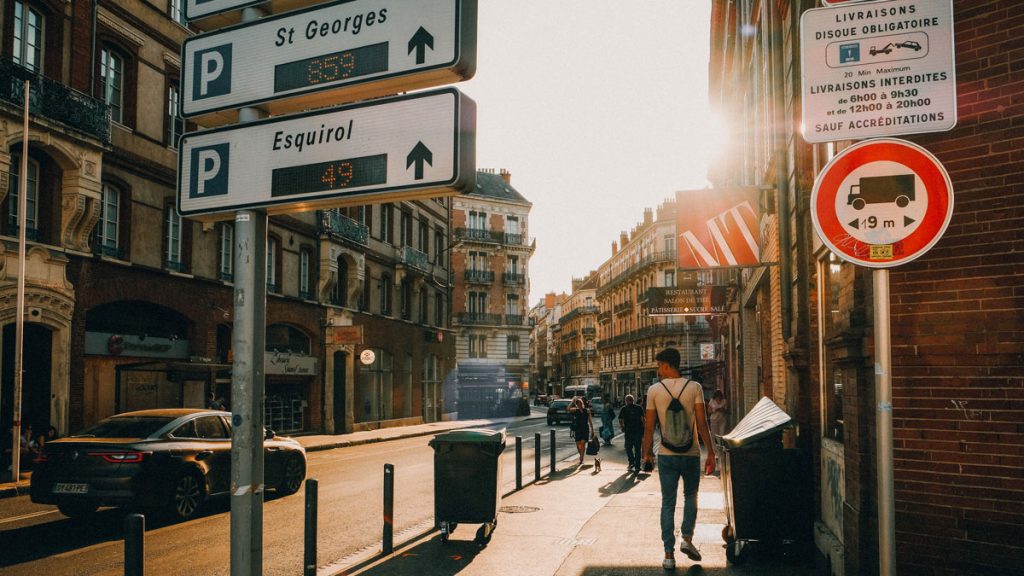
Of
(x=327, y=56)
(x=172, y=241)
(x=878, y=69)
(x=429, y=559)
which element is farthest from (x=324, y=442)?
(x=878, y=69)

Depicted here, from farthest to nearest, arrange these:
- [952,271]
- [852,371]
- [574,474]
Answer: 1. [574,474]
2. [852,371]
3. [952,271]

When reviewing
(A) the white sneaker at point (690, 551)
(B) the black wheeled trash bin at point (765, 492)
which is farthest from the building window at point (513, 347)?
(B) the black wheeled trash bin at point (765, 492)

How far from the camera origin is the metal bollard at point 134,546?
16.9ft

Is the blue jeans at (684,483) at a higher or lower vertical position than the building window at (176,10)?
lower

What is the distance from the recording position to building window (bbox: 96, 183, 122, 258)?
20578 millimetres

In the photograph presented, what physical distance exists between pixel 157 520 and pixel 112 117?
546 inches

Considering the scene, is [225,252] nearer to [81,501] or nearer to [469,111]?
[81,501]

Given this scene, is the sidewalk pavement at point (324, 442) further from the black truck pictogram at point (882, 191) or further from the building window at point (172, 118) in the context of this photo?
the black truck pictogram at point (882, 191)

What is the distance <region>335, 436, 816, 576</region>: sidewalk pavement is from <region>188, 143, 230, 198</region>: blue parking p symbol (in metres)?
4.78

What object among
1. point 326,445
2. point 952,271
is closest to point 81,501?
point 952,271

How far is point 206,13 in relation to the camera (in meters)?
4.07

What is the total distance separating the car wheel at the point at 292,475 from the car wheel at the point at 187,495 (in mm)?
2184

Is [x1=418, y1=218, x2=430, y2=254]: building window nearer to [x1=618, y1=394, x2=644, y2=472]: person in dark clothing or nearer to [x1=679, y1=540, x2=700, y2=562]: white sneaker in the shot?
[x1=618, y1=394, x2=644, y2=472]: person in dark clothing

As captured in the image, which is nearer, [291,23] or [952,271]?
[291,23]
